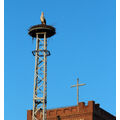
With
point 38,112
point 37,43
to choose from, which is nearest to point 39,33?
point 37,43

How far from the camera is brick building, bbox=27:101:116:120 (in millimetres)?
44125

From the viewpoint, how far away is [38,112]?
47.6 metres

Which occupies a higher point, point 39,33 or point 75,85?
point 39,33

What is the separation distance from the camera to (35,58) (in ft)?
154

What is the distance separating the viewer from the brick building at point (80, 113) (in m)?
44.1

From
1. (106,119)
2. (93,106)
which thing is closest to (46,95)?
(93,106)

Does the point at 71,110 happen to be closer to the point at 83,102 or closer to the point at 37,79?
the point at 83,102

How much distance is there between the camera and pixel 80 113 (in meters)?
44.7
